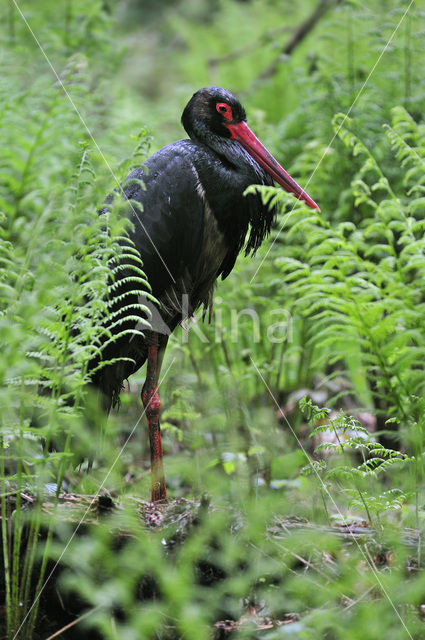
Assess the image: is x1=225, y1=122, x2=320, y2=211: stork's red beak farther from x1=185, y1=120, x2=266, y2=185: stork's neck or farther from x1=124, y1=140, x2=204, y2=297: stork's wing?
x1=124, y1=140, x2=204, y2=297: stork's wing

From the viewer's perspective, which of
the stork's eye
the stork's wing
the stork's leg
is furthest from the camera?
the stork's eye

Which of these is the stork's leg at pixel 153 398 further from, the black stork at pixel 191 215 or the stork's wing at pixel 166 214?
the stork's wing at pixel 166 214

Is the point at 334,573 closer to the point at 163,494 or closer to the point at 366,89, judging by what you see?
the point at 163,494

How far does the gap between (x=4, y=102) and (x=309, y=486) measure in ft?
7.61

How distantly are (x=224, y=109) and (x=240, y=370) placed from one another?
4.52 ft

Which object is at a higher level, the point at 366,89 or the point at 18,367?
the point at 366,89

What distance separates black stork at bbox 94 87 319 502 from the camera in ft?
9.30

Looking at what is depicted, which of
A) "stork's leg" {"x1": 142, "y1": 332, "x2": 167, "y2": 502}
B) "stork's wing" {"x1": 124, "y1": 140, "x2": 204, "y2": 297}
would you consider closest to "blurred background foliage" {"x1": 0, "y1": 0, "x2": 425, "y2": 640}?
"stork's leg" {"x1": 142, "y1": 332, "x2": 167, "y2": 502}

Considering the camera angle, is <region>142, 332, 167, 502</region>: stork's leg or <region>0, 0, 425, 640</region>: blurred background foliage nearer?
<region>0, 0, 425, 640</region>: blurred background foliage

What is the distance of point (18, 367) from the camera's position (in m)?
1.72

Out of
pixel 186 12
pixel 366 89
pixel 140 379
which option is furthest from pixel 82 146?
pixel 186 12

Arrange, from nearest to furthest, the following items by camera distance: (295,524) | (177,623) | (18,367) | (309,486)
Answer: (18,367) < (177,623) < (295,524) < (309,486)

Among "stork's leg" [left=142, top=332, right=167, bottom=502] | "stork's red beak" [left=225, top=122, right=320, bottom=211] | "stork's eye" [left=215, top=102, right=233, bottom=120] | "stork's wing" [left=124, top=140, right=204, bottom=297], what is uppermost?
"stork's eye" [left=215, top=102, right=233, bottom=120]

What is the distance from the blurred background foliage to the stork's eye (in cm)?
34
